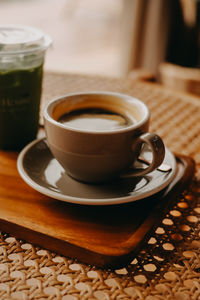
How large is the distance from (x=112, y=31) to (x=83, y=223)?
3273mm

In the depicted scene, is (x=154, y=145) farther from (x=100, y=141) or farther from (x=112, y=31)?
(x=112, y=31)

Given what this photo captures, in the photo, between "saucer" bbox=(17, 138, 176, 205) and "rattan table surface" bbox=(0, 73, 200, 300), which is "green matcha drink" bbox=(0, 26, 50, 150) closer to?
"saucer" bbox=(17, 138, 176, 205)

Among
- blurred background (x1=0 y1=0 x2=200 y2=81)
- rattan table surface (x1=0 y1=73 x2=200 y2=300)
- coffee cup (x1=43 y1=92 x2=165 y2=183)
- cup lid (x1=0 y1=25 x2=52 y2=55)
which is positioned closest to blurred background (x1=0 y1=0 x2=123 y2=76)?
blurred background (x1=0 y1=0 x2=200 y2=81)

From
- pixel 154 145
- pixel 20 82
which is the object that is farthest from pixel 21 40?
pixel 154 145

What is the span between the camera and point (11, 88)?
2.08 feet

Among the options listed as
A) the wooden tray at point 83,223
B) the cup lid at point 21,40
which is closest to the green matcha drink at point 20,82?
the cup lid at point 21,40

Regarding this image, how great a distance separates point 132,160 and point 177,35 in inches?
64.4

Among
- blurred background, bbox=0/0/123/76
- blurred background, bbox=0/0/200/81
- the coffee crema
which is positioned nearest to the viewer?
the coffee crema

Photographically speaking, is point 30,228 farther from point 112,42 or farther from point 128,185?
point 112,42

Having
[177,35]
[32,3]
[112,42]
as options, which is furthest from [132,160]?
[32,3]

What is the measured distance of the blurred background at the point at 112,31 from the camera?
1.91 m

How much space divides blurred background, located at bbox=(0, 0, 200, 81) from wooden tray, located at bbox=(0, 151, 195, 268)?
1.52m

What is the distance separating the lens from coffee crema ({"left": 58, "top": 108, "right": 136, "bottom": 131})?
1.90 feet

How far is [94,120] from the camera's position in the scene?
0.60 m
